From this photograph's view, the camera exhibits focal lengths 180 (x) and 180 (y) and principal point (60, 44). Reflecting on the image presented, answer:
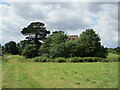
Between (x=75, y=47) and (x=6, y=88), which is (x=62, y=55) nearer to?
(x=75, y=47)

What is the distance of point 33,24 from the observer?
55.6m

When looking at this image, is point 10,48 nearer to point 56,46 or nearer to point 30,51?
point 30,51

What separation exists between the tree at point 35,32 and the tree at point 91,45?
19563 millimetres

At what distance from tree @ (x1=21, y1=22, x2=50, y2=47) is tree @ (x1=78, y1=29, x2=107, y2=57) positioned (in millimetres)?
19563

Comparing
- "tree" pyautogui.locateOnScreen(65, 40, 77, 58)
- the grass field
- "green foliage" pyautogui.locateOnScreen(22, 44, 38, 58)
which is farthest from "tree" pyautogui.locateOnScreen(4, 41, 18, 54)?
the grass field

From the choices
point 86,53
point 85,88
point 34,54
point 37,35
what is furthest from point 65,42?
point 85,88

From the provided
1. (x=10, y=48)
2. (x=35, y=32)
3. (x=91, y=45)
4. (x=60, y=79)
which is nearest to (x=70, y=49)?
(x=91, y=45)

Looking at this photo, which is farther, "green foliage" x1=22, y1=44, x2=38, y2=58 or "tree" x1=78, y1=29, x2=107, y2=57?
"green foliage" x1=22, y1=44, x2=38, y2=58

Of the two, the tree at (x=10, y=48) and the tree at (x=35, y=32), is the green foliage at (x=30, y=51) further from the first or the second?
the tree at (x=10, y=48)

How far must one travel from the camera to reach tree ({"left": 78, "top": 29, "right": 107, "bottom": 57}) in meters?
37.2

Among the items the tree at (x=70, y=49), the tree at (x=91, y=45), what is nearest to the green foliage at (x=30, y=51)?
the tree at (x=70, y=49)

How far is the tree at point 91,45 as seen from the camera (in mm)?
37219

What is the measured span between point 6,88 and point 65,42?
105 ft

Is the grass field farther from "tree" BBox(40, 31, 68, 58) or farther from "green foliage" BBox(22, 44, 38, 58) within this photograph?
"green foliage" BBox(22, 44, 38, 58)
